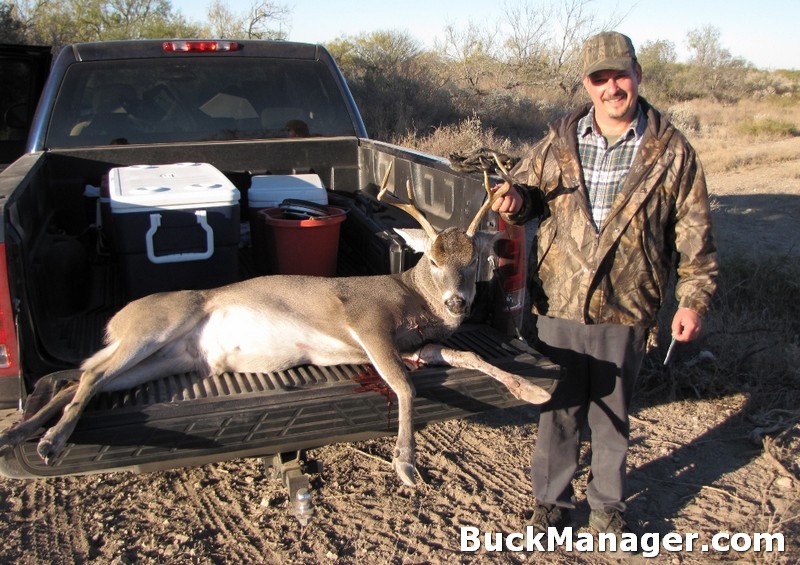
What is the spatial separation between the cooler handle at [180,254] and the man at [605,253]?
4.65ft

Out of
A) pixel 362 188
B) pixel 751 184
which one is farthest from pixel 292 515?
pixel 751 184

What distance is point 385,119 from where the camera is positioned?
17.1m

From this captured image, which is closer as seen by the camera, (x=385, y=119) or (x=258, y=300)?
(x=258, y=300)

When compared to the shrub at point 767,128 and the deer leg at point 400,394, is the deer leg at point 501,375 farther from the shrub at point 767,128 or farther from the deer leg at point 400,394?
the shrub at point 767,128

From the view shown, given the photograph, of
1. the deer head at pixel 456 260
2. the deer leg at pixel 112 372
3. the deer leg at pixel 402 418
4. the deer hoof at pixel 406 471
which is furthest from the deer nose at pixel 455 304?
the deer leg at pixel 112 372

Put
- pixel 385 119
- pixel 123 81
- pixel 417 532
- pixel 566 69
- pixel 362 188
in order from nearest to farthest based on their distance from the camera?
1. pixel 417 532
2. pixel 123 81
3. pixel 362 188
4. pixel 385 119
5. pixel 566 69

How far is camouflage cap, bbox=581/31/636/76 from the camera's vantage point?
10.8 ft

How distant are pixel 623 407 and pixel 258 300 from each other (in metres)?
1.78

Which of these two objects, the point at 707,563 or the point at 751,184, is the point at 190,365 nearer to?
the point at 707,563

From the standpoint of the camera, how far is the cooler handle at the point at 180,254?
3.71 meters

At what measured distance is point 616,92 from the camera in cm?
336

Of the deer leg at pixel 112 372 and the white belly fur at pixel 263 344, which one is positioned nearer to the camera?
the deer leg at pixel 112 372
